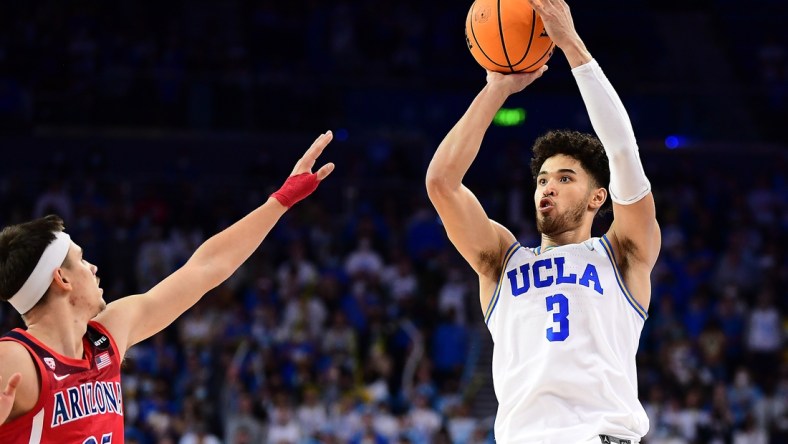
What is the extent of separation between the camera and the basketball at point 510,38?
4.97 metres

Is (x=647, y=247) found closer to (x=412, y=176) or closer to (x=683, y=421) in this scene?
(x=683, y=421)

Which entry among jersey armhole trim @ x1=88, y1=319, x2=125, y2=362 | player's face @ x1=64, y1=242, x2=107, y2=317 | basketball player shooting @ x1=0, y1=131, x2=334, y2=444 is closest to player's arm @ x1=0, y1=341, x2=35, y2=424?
basketball player shooting @ x1=0, y1=131, x2=334, y2=444

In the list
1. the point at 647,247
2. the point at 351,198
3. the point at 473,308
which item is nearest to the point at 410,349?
the point at 473,308

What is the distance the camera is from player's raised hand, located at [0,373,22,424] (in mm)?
3756

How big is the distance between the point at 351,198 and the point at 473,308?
292 centimetres

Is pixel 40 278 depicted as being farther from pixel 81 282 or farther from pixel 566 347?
pixel 566 347

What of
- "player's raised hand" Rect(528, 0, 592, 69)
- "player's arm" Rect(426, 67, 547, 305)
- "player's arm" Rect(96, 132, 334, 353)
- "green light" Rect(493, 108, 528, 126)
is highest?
"green light" Rect(493, 108, 528, 126)

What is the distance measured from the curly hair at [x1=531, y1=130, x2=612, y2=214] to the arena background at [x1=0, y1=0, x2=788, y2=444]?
359 inches

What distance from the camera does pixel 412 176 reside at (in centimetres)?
1889

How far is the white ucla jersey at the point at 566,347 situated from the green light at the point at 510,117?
49.7ft

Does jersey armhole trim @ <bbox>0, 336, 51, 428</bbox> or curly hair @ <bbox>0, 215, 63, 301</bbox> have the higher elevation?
curly hair @ <bbox>0, 215, 63, 301</bbox>

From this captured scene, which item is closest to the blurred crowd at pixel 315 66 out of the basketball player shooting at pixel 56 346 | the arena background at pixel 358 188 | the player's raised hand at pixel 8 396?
the arena background at pixel 358 188

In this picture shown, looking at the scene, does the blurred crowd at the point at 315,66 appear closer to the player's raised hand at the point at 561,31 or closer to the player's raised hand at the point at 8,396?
the player's raised hand at the point at 561,31

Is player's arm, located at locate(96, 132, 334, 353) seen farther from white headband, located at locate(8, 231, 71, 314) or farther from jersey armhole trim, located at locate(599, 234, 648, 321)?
jersey armhole trim, located at locate(599, 234, 648, 321)
